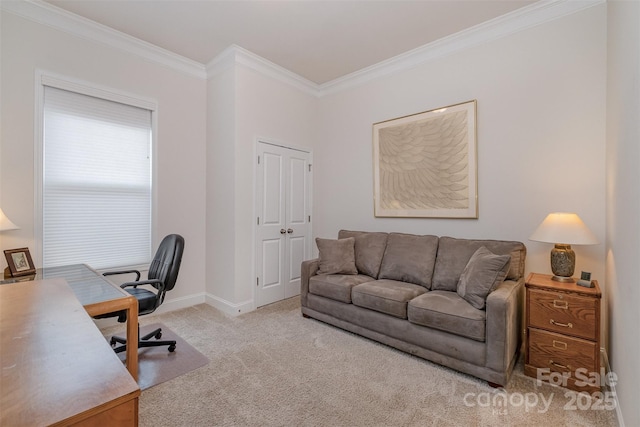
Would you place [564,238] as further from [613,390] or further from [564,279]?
[613,390]

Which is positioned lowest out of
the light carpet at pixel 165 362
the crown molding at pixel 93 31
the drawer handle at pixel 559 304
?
the light carpet at pixel 165 362

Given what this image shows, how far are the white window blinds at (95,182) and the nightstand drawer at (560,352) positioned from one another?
3.79 metres

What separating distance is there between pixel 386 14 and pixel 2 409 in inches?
134

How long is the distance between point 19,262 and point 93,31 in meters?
2.28

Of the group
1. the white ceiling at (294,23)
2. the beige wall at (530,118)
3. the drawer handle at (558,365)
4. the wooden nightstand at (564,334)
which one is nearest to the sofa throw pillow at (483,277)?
the wooden nightstand at (564,334)

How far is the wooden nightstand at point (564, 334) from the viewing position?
6.33ft

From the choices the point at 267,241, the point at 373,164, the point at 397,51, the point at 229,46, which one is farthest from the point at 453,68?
the point at 267,241

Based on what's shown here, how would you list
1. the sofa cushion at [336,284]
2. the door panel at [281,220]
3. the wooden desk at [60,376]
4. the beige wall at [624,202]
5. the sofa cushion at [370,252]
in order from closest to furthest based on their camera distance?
the wooden desk at [60,376], the beige wall at [624,202], the sofa cushion at [336,284], the sofa cushion at [370,252], the door panel at [281,220]

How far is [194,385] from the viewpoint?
6.65 ft

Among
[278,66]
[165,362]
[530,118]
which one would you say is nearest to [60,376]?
[165,362]

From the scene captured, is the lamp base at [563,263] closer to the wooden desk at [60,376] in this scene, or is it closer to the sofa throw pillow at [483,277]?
the sofa throw pillow at [483,277]

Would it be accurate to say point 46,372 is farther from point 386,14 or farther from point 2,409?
point 386,14

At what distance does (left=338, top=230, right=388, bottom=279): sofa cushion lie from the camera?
325 centimetres

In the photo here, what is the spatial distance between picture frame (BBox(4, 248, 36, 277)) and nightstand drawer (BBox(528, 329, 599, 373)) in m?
3.89
